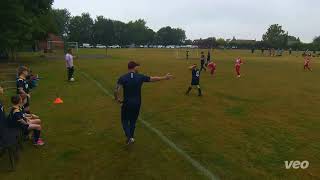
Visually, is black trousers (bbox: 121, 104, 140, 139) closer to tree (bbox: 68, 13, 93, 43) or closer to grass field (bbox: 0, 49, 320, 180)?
grass field (bbox: 0, 49, 320, 180)

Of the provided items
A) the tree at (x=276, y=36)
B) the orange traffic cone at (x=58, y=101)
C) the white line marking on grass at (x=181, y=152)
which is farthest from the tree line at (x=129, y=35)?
the white line marking on grass at (x=181, y=152)

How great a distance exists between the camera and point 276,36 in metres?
162

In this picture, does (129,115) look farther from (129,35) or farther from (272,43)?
(129,35)

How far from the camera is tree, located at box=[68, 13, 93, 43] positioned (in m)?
156

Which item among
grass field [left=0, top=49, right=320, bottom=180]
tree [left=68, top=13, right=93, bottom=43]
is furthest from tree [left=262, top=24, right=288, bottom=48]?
grass field [left=0, top=49, right=320, bottom=180]

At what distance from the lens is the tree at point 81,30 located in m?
156

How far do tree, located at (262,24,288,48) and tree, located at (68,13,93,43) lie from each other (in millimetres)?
65023

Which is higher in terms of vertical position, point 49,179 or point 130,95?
point 130,95

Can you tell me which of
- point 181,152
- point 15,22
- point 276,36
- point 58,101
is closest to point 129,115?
point 181,152

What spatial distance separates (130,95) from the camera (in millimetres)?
10180

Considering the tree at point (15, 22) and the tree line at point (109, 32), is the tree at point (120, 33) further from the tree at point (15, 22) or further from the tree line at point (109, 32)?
the tree at point (15, 22)

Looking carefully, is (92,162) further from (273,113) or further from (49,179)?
(273,113)

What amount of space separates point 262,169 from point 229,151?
4.63 feet

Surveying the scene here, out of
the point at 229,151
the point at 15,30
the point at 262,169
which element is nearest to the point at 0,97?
the point at 229,151
